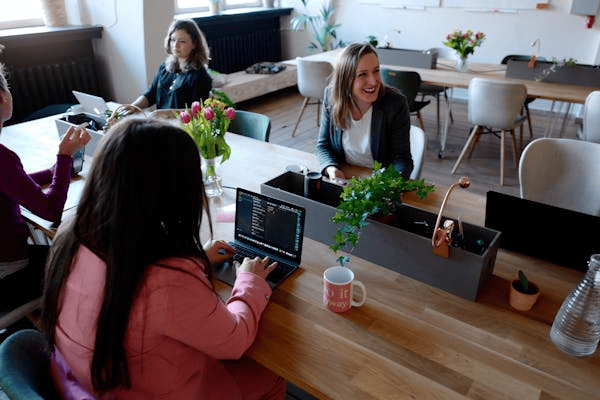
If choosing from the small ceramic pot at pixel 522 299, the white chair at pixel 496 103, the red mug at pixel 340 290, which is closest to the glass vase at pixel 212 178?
the red mug at pixel 340 290

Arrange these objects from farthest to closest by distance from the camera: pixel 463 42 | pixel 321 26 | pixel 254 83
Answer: pixel 321 26, pixel 254 83, pixel 463 42

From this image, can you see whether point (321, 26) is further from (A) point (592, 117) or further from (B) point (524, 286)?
(B) point (524, 286)

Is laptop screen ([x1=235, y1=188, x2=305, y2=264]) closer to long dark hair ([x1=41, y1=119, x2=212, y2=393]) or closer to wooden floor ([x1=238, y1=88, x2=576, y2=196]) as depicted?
long dark hair ([x1=41, y1=119, x2=212, y2=393])

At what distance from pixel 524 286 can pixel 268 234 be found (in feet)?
2.43

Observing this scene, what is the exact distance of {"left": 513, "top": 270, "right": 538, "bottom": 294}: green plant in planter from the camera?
1.20 metres

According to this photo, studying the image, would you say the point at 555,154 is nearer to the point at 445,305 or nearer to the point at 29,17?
the point at 445,305

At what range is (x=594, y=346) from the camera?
1.06 metres

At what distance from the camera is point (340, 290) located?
1175 millimetres

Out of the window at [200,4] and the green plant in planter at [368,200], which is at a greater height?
the window at [200,4]

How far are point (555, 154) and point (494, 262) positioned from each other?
0.94 metres

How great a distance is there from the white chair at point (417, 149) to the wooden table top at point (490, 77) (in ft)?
6.22

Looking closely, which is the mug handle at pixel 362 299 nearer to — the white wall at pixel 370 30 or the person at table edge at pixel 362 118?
the person at table edge at pixel 362 118

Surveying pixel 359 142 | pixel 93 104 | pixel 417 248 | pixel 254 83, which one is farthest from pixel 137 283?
pixel 254 83

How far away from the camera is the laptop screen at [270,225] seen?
1.30 m
